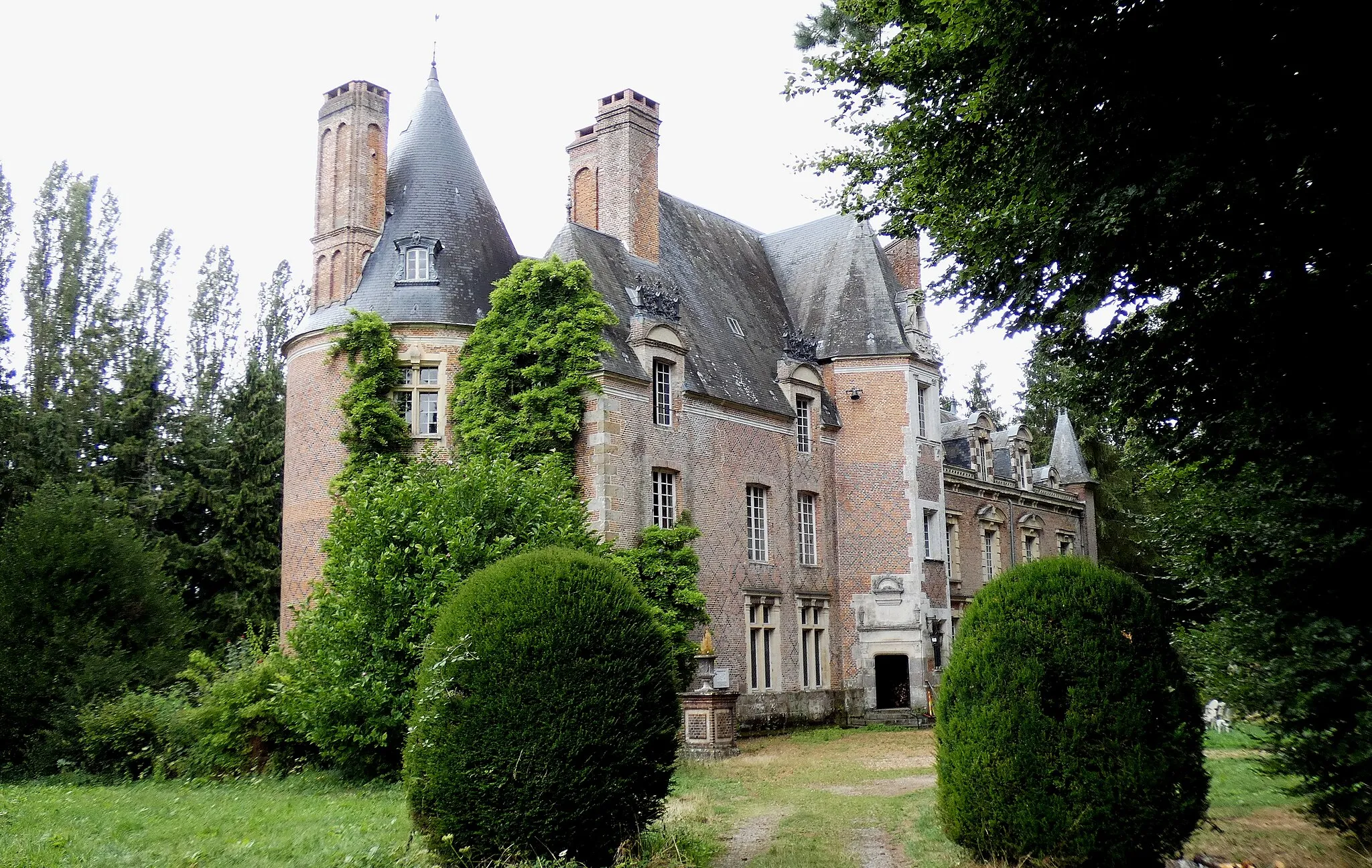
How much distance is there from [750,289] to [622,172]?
5330 mm

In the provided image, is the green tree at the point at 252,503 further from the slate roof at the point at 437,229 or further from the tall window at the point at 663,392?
the tall window at the point at 663,392

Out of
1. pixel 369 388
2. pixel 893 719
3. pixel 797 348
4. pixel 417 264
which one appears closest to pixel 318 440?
pixel 369 388

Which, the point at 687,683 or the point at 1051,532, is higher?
the point at 1051,532

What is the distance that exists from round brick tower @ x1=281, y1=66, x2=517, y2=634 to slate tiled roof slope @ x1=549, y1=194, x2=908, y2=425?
2247 mm

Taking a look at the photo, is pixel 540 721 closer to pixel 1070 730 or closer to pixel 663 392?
pixel 1070 730

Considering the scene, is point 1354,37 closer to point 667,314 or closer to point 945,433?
point 667,314

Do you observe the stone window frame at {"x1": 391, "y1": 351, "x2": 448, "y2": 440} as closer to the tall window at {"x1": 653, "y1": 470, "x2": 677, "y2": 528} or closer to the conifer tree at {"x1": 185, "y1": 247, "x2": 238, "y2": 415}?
the tall window at {"x1": 653, "y1": 470, "x2": 677, "y2": 528}

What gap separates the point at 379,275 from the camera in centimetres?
2392

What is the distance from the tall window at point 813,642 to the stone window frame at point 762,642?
0.98m

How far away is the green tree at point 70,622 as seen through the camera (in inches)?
745

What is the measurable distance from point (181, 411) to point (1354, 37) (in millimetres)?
33876

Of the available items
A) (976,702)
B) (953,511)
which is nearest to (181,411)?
(953,511)

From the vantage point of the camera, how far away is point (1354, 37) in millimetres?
7703

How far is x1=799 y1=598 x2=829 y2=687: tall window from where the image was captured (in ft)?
90.6
